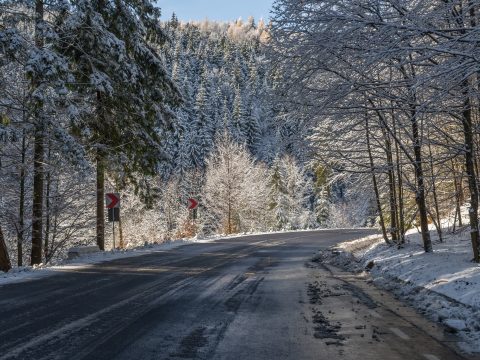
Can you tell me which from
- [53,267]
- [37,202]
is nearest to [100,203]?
[37,202]

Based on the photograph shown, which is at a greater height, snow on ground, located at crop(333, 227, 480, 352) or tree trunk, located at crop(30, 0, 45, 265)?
tree trunk, located at crop(30, 0, 45, 265)

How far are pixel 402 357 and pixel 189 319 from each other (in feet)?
9.68

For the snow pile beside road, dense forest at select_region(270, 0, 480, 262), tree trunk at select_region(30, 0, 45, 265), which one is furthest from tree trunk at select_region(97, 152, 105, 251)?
dense forest at select_region(270, 0, 480, 262)

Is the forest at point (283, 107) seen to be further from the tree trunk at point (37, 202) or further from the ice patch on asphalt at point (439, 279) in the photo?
the ice patch on asphalt at point (439, 279)

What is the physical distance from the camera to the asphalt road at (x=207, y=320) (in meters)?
5.32

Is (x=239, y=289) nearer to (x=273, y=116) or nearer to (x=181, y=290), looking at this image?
(x=181, y=290)

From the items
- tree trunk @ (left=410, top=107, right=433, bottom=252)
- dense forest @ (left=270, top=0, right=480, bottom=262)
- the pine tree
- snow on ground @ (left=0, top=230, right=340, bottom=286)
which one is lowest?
snow on ground @ (left=0, top=230, right=340, bottom=286)

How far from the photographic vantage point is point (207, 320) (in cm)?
684

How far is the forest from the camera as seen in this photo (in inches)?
300

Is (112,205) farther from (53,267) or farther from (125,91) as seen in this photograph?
(53,267)

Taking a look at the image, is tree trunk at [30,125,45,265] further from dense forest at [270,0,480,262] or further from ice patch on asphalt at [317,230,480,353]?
ice patch on asphalt at [317,230,480,353]

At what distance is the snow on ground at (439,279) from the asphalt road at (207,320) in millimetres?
349

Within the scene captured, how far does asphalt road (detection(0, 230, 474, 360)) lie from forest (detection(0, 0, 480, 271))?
296 cm

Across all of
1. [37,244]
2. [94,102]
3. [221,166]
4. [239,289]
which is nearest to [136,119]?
[94,102]
